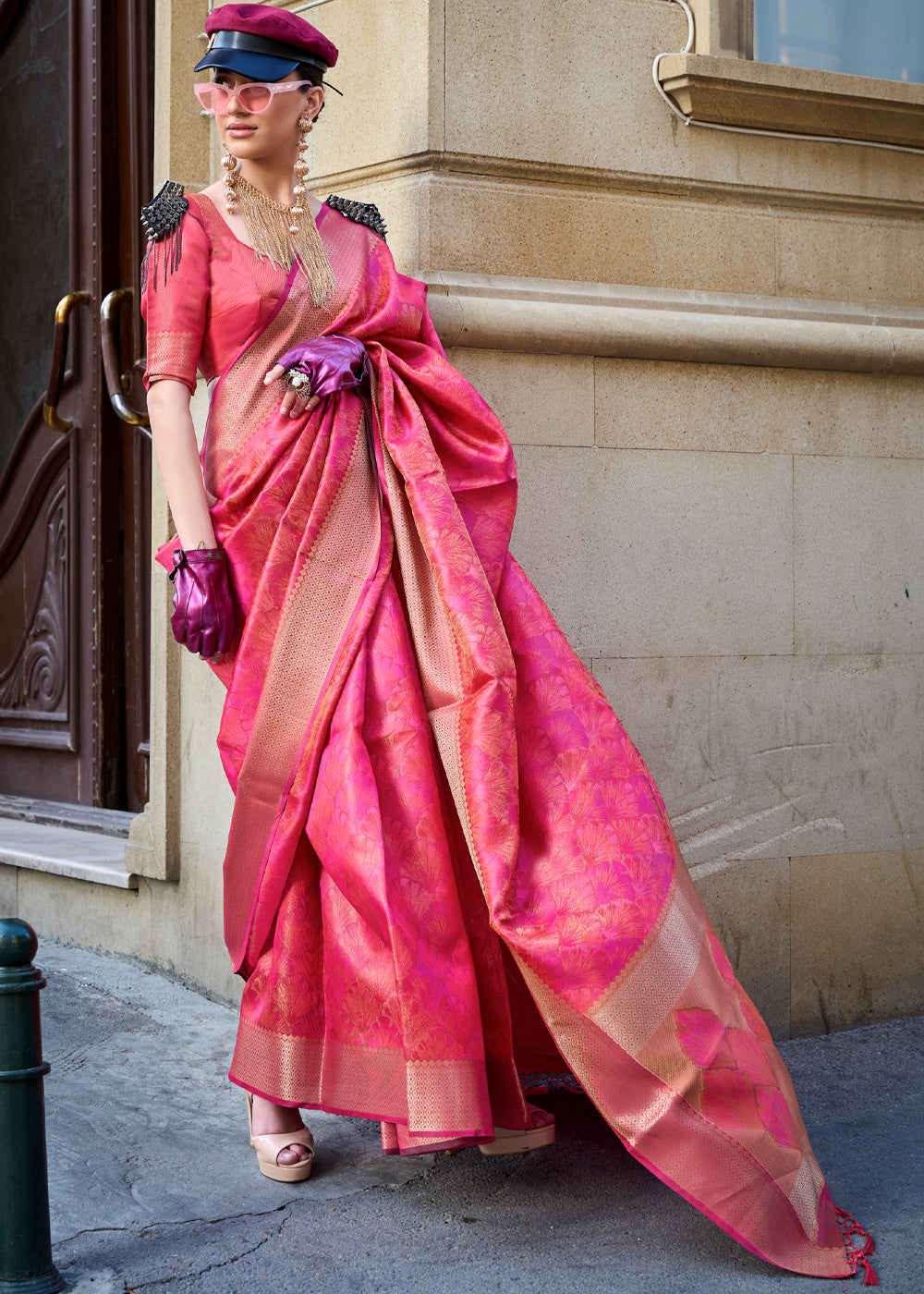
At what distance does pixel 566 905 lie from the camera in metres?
2.60

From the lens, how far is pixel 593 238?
12.7 feet

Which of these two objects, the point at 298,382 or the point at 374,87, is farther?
the point at 374,87

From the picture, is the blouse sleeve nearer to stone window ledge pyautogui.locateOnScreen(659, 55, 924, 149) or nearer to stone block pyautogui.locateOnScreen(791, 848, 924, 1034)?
stone window ledge pyautogui.locateOnScreen(659, 55, 924, 149)

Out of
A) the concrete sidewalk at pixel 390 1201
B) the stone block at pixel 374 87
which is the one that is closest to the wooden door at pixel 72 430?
the stone block at pixel 374 87

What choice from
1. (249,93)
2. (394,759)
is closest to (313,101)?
(249,93)

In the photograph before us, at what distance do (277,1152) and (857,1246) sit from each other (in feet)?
3.77

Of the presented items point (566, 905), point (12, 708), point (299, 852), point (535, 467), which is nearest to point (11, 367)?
point (12, 708)

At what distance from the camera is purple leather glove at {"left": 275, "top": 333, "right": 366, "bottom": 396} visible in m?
2.89

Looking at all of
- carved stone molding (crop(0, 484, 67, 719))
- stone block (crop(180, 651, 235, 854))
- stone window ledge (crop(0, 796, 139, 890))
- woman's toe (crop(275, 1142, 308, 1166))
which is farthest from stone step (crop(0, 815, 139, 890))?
woman's toe (crop(275, 1142, 308, 1166))

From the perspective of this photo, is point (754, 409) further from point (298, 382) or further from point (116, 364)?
point (116, 364)

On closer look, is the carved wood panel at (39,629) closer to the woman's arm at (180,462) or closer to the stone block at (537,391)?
the stone block at (537,391)

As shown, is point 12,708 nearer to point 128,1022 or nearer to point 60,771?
point 60,771

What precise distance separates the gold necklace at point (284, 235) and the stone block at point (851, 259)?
1.62 metres

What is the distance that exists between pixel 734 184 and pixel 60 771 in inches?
139
